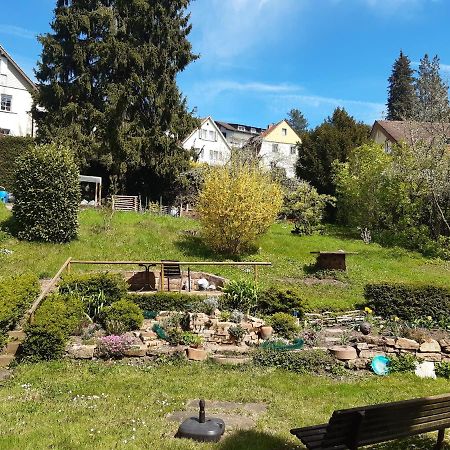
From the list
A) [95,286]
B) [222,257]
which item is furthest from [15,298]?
[222,257]

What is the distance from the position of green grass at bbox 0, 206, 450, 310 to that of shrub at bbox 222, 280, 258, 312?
202 cm

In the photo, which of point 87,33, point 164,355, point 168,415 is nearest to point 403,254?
point 164,355

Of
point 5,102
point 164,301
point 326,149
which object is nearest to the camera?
point 164,301

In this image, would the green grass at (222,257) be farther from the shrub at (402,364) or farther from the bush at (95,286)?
the bush at (95,286)

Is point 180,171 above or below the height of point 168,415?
above

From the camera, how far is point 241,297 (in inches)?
468

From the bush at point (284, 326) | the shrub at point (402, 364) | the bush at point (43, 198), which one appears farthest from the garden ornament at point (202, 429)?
the bush at point (43, 198)

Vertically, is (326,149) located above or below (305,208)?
above

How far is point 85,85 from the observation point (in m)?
31.6

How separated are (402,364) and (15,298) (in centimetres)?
734

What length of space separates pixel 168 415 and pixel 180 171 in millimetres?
27316

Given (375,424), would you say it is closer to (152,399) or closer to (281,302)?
(152,399)

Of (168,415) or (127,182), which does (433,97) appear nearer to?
(127,182)

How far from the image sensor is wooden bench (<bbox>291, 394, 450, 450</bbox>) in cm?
407
